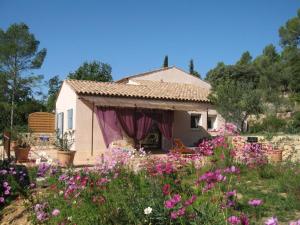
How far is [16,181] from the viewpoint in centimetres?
614

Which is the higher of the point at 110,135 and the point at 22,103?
the point at 22,103

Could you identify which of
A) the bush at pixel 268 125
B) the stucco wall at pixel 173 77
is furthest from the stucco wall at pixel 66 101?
the bush at pixel 268 125

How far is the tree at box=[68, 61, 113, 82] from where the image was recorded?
41.8 m

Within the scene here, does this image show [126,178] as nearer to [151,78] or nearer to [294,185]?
[294,185]

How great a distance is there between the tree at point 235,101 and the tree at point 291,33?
26.3m

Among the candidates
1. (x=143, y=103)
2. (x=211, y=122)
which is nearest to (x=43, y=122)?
(x=143, y=103)

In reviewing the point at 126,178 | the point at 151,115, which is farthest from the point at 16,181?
the point at 151,115

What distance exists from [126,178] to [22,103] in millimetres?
37575

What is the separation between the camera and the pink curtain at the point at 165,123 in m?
18.2

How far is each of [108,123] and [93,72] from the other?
26.2 metres

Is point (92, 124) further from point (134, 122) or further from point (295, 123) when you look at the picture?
point (295, 123)

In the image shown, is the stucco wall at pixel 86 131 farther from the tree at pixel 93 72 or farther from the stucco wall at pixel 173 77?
the tree at pixel 93 72

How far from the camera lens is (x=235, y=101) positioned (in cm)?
2198

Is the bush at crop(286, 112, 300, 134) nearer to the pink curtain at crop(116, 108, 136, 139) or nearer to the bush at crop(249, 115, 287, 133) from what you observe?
the bush at crop(249, 115, 287, 133)
